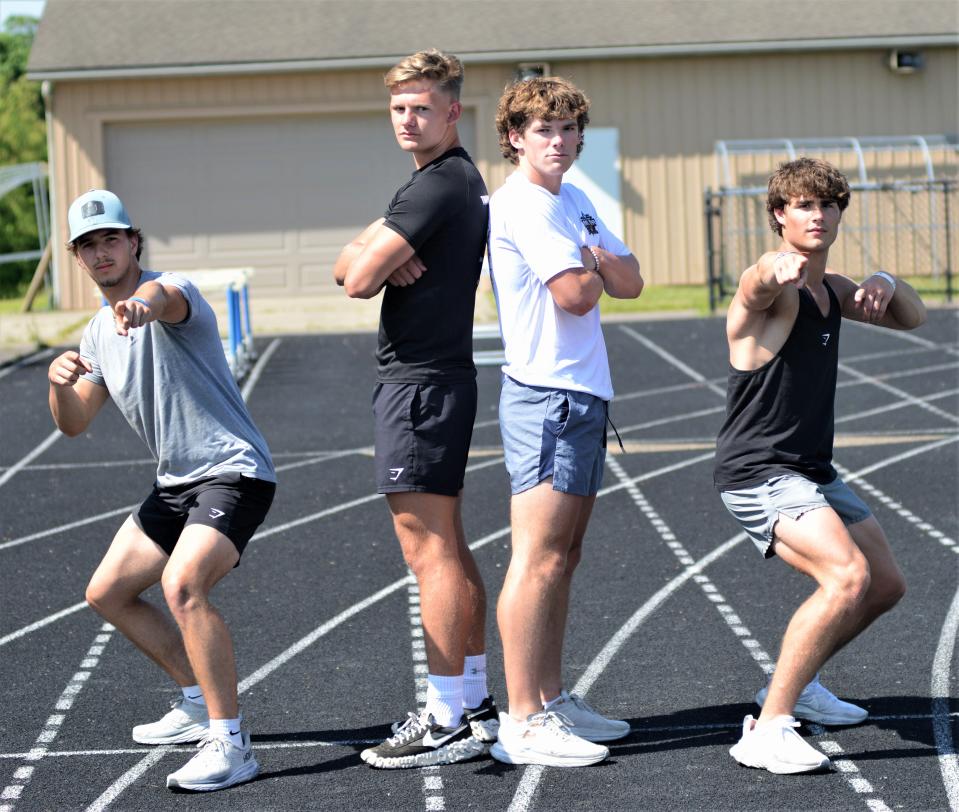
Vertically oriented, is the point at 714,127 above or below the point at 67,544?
above

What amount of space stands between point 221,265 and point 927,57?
11049 mm

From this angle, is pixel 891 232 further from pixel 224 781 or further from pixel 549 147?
pixel 224 781

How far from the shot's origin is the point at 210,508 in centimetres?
457

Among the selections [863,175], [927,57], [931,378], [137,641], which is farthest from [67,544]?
[927,57]

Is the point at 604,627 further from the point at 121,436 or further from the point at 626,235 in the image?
the point at 626,235

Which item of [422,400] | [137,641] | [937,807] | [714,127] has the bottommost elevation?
[937,807]

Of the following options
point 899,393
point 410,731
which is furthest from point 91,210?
point 899,393

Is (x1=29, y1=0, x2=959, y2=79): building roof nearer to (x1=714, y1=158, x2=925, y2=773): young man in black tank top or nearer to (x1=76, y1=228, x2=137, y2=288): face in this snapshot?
(x1=76, y1=228, x2=137, y2=288): face

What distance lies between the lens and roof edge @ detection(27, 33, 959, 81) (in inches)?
819

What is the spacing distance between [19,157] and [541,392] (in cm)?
2463

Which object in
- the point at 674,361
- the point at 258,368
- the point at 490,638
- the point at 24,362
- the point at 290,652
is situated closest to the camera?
the point at 290,652

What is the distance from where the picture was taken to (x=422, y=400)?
A: 455cm

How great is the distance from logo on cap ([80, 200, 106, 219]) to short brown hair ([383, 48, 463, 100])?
39.1 inches

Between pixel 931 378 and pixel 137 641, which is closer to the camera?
pixel 137 641
